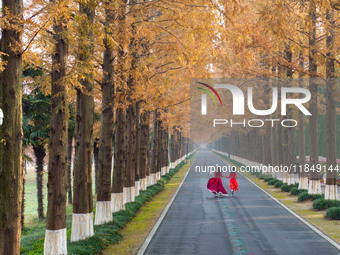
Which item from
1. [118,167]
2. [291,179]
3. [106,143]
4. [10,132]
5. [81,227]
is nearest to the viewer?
[10,132]

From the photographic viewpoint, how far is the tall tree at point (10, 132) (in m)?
→ 8.41

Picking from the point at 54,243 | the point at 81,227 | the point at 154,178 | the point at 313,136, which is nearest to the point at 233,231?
the point at 81,227

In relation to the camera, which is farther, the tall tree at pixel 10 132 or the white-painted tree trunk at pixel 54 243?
the white-painted tree trunk at pixel 54 243

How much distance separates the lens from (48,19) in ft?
29.0

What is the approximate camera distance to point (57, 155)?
35.8 ft

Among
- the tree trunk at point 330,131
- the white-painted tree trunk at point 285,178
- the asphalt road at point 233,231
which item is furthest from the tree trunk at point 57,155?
the white-painted tree trunk at point 285,178

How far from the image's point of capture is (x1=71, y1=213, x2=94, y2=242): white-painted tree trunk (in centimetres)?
1364

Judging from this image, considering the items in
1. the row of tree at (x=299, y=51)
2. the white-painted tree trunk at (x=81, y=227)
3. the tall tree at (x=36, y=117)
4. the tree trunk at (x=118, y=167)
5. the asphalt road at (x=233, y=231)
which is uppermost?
the row of tree at (x=299, y=51)

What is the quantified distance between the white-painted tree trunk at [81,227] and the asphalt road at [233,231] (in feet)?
6.31

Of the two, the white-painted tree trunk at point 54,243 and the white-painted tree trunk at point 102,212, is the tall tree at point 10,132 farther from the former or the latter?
the white-painted tree trunk at point 102,212

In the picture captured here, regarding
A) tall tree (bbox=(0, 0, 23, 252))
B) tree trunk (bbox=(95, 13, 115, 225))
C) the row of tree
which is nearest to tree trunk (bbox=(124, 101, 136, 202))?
tree trunk (bbox=(95, 13, 115, 225))

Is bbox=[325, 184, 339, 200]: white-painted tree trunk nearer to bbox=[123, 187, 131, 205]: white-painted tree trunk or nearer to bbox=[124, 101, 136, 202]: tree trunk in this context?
bbox=[124, 101, 136, 202]: tree trunk

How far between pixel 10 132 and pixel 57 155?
2.57 meters

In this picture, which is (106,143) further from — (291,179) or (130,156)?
(291,179)
